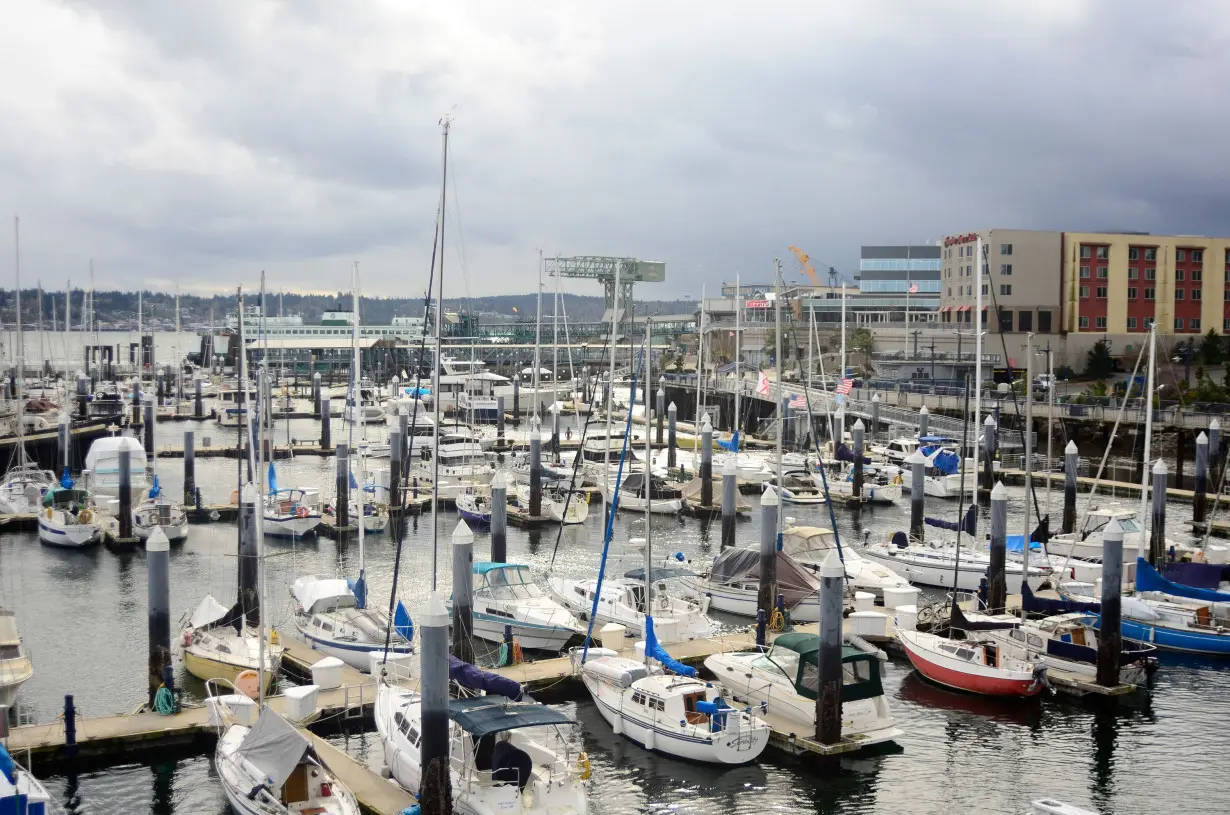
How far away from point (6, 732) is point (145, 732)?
2.80 meters

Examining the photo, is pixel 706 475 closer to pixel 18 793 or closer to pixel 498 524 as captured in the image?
pixel 498 524

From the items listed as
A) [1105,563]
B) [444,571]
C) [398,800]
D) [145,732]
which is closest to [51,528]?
[444,571]

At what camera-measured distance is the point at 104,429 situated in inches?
3184

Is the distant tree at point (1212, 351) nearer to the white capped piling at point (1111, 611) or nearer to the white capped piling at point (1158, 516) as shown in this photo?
the white capped piling at point (1158, 516)

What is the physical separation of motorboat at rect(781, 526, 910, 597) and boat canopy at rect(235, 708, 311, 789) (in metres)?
18.4

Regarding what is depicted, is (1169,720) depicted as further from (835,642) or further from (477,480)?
(477,480)

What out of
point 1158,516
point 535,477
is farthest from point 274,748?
point 1158,516

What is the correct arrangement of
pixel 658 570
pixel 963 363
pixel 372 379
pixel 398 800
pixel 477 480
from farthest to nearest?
pixel 372 379
pixel 963 363
pixel 477 480
pixel 658 570
pixel 398 800

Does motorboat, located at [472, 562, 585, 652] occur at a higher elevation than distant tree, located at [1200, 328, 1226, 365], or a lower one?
lower

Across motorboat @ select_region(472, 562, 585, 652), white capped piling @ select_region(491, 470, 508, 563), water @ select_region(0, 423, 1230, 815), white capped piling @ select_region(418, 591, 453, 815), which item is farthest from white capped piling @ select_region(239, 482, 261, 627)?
white capped piling @ select_region(418, 591, 453, 815)

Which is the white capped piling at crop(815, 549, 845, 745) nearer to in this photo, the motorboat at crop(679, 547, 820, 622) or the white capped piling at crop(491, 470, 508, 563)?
the motorboat at crop(679, 547, 820, 622)

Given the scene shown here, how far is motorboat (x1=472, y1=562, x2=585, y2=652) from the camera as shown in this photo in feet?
104

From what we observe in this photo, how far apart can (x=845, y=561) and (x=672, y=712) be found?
1555 centimetres

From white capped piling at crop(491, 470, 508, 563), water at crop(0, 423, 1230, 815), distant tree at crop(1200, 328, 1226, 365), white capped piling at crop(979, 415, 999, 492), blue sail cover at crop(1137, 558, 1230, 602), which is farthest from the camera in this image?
distant tree at crop(1200, 328, 1226, 365)
